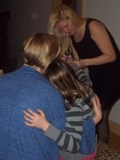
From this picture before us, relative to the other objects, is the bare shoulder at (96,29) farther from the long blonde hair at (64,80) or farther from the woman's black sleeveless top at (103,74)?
the long blonde hair at (64,80)

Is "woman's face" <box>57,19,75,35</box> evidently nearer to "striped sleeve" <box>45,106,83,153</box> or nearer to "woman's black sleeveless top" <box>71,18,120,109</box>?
"woman's black sleeveless top" <box>71,18,120,109</box>

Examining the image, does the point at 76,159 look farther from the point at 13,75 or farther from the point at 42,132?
the point at 13,75

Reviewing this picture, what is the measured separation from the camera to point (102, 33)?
6.45 feet

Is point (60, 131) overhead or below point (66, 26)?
below

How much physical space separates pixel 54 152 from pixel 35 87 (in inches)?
10.7

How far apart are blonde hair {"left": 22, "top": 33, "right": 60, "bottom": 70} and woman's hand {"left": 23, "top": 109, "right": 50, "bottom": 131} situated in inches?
6.9

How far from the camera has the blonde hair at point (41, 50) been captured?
1.12 meters

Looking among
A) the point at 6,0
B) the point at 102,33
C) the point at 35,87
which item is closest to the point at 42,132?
the point at 35,87

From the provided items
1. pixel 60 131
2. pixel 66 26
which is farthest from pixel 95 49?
pixel 60 131

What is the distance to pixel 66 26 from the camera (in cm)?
196

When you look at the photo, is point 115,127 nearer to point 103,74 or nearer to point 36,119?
point 103,74

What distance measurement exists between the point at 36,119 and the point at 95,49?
1.06m

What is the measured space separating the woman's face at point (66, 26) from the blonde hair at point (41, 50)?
2.62 ft

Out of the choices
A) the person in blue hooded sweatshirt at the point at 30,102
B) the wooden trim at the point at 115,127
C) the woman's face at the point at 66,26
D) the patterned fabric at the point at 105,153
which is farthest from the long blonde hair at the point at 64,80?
the wooden trim at the point at 115,127
